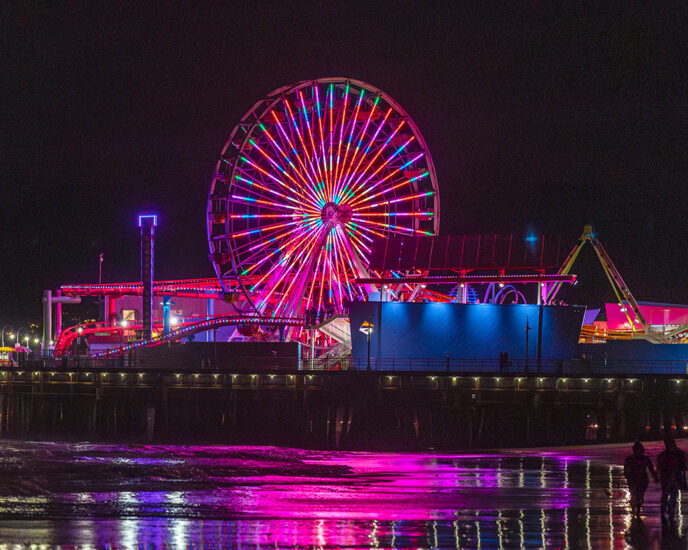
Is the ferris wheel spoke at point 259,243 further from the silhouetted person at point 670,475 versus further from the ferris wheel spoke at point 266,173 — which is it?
the silhouetted person at point 670,475

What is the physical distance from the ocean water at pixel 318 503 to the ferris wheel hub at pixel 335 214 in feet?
94.7

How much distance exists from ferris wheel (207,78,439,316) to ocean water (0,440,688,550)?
94.7 feet

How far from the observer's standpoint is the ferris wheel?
2388 inches

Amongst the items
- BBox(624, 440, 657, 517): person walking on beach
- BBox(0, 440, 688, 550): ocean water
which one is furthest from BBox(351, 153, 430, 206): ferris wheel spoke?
BBox(624, 440, 657, 517): person walking on beach

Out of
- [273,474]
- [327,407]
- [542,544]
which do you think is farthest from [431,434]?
[542,544]

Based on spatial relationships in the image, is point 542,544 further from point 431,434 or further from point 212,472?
point 431,434

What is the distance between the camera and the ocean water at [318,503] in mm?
16969

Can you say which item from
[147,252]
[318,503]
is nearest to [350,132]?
[147,252]

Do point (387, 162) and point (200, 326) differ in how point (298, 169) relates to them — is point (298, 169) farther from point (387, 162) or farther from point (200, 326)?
point (200, 326)

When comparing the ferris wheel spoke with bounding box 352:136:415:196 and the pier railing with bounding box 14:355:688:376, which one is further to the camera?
the ferris wheel spoke with bounding box 352:136:415:196

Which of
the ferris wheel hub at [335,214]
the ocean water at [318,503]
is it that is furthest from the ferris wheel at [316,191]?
the ocean water at [318,503]

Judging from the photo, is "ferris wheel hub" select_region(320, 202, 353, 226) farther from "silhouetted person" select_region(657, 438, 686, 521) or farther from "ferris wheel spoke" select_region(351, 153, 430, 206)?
"silhouetted person" select_region(657, 438, 686, 521)

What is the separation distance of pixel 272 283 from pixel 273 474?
35.8 meters

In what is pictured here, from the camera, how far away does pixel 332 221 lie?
6006 cm
